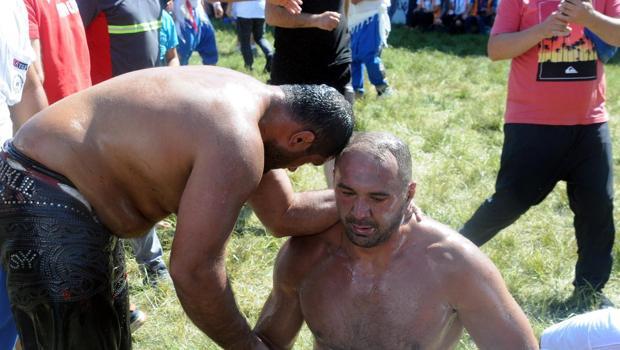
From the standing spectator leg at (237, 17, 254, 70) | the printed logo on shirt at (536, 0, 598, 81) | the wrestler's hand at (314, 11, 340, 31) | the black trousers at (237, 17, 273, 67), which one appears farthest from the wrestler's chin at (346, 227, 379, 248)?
the standing spectator leg at (237, 17, 254, 70)

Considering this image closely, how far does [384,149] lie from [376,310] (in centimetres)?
50

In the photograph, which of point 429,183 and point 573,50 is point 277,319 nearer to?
point 573,50

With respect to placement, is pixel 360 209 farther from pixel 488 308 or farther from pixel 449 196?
pixel 449 196

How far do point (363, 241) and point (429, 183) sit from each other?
3406mm

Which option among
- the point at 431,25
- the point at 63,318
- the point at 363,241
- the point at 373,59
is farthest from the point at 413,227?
the point at 431,25

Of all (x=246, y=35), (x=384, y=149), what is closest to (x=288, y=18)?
(x=384, y=149)

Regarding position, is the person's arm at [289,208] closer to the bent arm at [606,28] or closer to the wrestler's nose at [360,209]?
the wrestler's nose at [360,209]

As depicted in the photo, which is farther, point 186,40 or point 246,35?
point 246,35

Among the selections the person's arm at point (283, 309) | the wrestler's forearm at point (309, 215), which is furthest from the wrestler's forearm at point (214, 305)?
the wrestler's forearm at point (309, 215)

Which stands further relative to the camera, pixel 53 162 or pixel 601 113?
pixel 601 113

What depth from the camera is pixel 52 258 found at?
2322mm

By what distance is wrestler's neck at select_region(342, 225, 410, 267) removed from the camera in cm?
240

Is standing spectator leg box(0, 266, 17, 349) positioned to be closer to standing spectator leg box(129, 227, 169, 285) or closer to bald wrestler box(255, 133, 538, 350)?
bald wrestler box(255, 133, 538, 350)

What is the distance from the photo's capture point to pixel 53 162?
2350 millimetres
